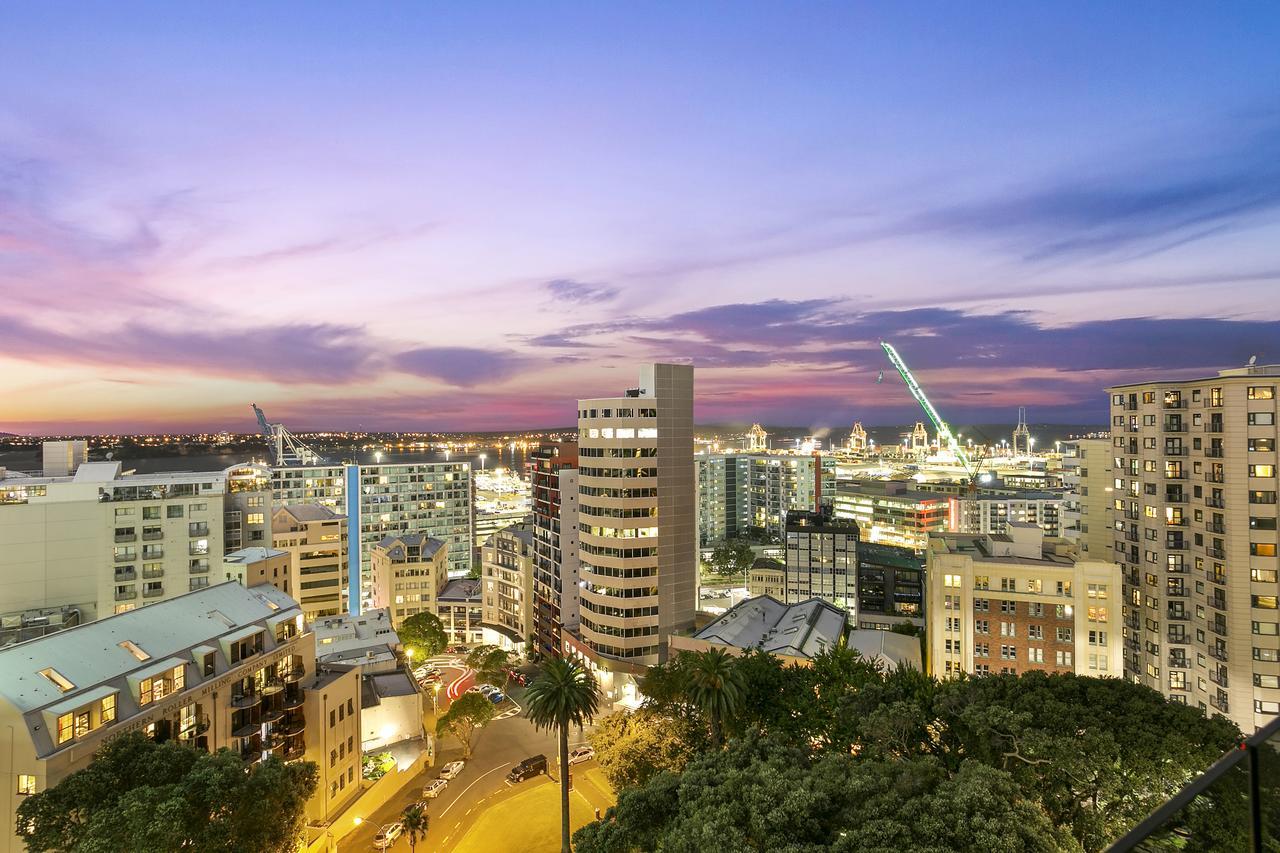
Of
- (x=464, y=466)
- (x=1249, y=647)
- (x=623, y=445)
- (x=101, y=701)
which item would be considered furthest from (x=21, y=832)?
(x=464, y=466)

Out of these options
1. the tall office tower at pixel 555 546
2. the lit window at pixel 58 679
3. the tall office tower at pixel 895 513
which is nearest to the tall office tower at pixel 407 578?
the tall office tower at pixel 555 546

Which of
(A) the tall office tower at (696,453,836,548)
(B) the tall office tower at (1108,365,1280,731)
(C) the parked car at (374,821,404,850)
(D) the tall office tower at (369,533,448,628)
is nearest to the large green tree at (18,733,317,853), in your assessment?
(C) the parked car at (374,821,404,850)

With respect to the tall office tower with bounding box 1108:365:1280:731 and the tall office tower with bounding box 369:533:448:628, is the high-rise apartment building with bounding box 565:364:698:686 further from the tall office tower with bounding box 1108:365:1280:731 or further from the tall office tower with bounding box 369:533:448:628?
the tall office tower with bounding box 1108:365:1280:731

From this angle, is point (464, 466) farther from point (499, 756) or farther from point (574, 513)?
point (499, 756)

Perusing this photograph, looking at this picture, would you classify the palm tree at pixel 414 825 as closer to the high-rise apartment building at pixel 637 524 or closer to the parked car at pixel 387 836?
the parked car at pixel 387 836

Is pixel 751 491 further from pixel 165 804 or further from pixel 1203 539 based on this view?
pixel 165 804
